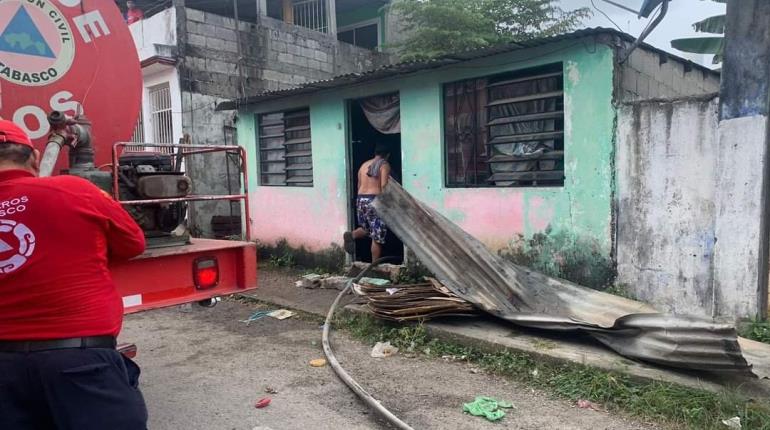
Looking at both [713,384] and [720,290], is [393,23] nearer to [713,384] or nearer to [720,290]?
[720,290]

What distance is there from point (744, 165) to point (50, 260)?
483 cm

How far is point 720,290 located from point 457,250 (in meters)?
2.23

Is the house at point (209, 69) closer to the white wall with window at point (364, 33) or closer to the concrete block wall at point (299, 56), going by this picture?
the concrete block wall at point (299, 56)

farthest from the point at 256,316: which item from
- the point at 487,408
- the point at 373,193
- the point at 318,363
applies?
the point at 487,408

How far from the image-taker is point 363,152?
8.70m

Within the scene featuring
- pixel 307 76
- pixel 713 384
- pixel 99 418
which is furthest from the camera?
pixel 307 76

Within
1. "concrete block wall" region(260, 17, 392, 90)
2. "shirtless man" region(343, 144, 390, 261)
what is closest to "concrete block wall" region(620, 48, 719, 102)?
"shirtless man" region(343, 144, 390, 261)

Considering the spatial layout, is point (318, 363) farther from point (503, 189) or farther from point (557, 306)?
point (503, 189)

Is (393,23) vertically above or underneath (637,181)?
above

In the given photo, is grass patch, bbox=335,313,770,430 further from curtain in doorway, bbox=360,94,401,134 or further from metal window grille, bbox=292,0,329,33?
metal window grille, bbox=292,0,329,33

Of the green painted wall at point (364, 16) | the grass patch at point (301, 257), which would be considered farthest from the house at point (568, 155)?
the green painted wall at point (364, 16)

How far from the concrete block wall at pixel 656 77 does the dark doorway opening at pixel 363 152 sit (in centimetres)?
362

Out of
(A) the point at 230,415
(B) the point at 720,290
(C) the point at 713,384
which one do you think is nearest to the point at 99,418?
(A) the point at 230,415

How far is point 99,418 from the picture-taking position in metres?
1.79
